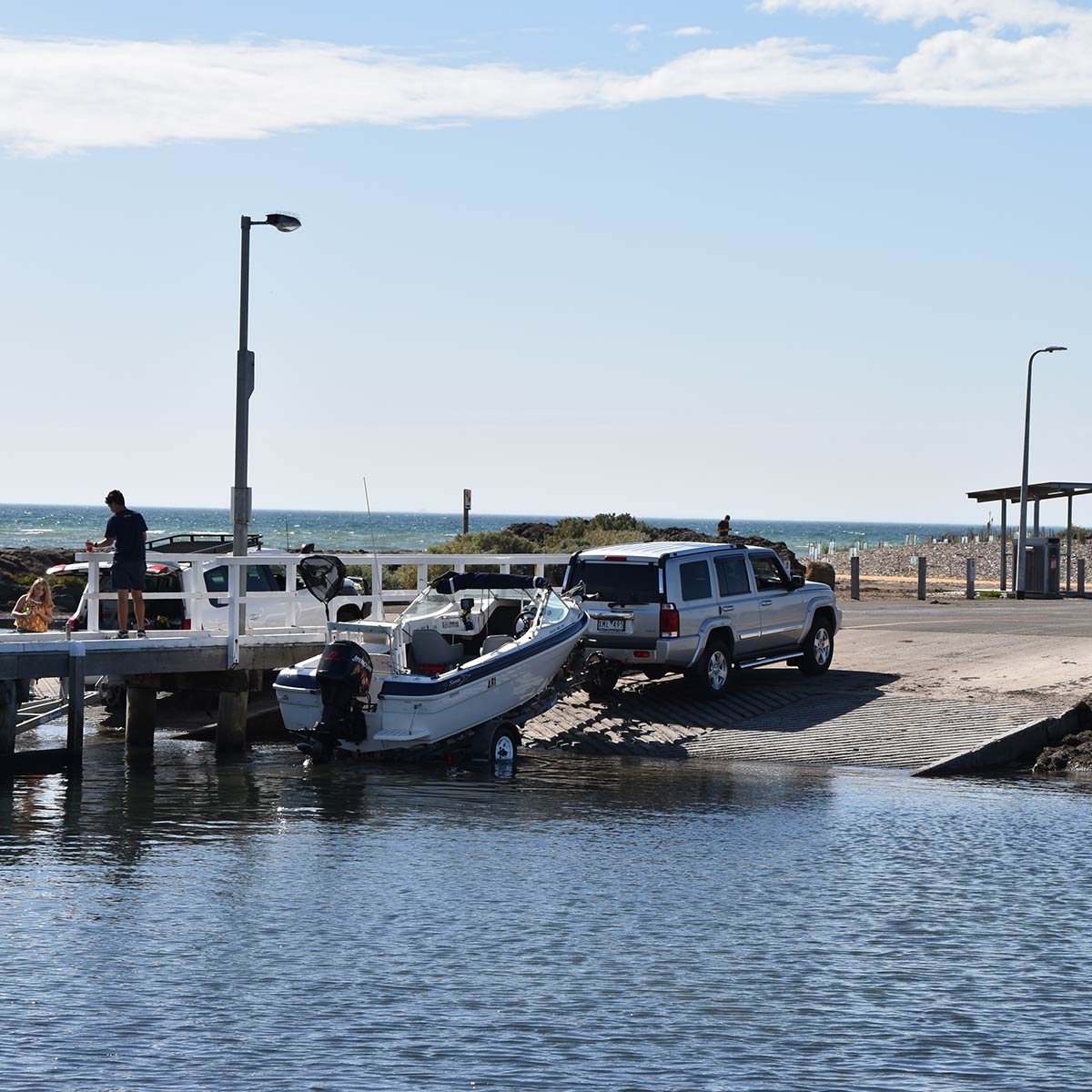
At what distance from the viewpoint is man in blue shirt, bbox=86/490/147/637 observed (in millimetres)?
19328

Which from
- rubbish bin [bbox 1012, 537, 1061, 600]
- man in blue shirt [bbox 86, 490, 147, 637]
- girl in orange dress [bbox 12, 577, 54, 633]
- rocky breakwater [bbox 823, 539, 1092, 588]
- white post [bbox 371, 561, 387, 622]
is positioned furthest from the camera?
rocky breakwater [bbox 823, 539, 1092, 588]

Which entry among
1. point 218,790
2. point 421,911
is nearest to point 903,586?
point 218,790

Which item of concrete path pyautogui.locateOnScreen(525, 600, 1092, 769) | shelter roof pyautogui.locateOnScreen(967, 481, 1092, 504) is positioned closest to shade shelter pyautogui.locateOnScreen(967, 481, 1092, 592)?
shelter roof pyautogui.locateOnScreen(967, 481, 1092, 504)

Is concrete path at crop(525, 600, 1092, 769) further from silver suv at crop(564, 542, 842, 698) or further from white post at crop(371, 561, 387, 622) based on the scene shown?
white post at crop(371, 561, 387, 622)

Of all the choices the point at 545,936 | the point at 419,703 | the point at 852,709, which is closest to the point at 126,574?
the point at 419,703

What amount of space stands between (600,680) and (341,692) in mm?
4847

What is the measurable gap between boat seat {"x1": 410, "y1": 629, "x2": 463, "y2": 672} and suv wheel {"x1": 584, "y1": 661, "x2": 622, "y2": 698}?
9.98 feet

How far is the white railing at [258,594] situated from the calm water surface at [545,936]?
3.21 m

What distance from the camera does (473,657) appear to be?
791 inches

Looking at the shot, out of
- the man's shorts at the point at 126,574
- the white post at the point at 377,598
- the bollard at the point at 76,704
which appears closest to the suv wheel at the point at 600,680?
the white post at the point at 377,598

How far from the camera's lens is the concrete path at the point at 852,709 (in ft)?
64.8

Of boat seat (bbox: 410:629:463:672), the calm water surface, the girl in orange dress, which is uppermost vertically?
the girl in orange dress

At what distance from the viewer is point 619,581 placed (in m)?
21.2

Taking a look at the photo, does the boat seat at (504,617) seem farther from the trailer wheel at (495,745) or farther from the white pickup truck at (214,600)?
the white pickup truck at (214,600)
